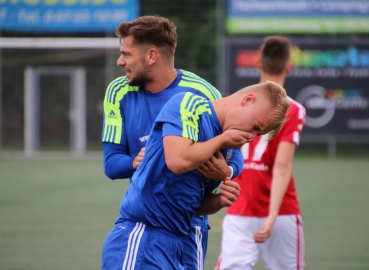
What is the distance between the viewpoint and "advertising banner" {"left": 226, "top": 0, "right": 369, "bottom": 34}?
839 inches

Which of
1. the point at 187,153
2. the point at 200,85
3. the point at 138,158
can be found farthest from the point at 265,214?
the point at 187,153

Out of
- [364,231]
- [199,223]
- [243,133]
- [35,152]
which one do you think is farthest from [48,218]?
[35,152]

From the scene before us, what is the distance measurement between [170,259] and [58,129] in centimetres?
1966

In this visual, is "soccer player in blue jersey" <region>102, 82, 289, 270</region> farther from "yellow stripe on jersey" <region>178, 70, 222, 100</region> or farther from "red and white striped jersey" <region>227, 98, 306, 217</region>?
"red and white striped jersey" <region>227, 98, 306, 217</region>

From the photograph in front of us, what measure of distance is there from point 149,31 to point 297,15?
18469mm

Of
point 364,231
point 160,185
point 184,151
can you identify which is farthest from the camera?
point 364,231

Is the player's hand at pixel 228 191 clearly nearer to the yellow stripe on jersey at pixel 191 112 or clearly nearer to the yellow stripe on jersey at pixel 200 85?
the yellow stripe on jersey at pixel 191 112

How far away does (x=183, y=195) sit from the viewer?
3.23 m

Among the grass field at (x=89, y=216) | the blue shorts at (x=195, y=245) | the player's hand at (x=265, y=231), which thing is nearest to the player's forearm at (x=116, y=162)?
the blue shorts at (x=195, y=245)

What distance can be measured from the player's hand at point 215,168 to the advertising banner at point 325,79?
56.3ft

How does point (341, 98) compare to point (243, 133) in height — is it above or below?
below

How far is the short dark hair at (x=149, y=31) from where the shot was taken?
3672mm

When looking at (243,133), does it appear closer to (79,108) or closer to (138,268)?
(138,268)

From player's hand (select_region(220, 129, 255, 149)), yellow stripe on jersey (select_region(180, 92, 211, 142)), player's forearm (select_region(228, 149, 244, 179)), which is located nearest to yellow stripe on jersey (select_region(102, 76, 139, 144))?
player's forearm (select_region(228, 149, 244, 179))
